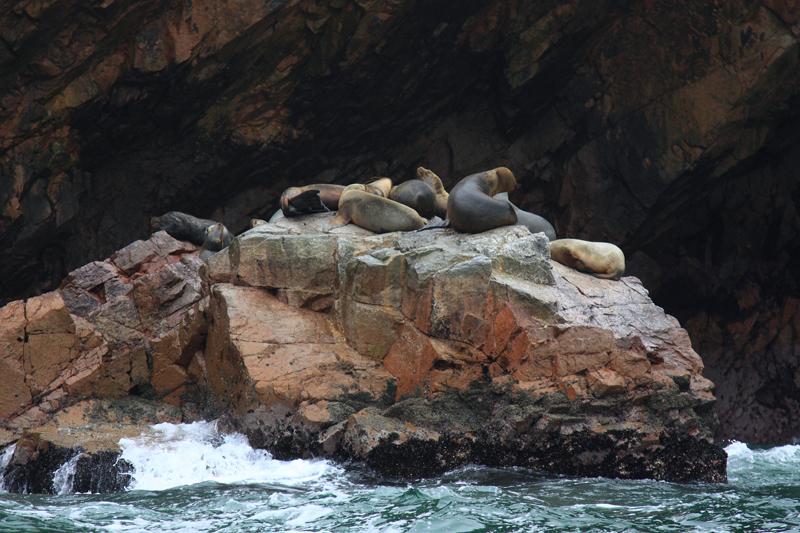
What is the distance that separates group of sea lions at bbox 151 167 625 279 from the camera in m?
11.6

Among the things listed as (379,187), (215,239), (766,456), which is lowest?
(766,456)

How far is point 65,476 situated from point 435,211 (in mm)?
5803

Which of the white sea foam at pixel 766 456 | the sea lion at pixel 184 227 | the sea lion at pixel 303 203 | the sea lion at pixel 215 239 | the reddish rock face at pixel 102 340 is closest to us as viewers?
the reddish rock face at pixel 102 340

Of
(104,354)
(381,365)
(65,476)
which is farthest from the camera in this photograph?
(104,354)

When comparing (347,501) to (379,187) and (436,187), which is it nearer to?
(379,187)

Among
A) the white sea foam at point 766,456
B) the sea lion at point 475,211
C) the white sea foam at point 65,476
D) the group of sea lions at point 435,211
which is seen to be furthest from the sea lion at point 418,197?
the white sea foam at point 65,476

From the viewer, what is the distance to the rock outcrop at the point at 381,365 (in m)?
9.73

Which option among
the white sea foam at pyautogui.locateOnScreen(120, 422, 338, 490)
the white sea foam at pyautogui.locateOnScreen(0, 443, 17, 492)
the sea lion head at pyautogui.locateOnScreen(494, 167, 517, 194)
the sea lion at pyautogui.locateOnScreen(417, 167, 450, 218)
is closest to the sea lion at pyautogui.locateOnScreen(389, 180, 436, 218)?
the sea lion at pyautogui.locateOnScreen(417, 167, 450, 218)

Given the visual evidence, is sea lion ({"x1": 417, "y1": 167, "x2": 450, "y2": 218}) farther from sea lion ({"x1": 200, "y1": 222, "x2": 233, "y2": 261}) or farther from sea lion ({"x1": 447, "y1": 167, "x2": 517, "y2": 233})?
sea lion ({"x1": 200, "y1": 222, "x2": 233, "y2": 261})

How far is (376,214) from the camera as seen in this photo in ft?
40.1

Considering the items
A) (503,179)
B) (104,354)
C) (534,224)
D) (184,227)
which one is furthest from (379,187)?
(104,354)

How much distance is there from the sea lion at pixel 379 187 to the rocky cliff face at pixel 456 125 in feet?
9.41

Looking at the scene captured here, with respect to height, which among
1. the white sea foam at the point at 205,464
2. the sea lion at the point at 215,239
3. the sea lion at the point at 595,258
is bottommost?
the white sea foam at the point at 205,464

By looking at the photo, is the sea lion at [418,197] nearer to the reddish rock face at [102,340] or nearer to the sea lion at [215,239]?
the sea lion at [215,239]
